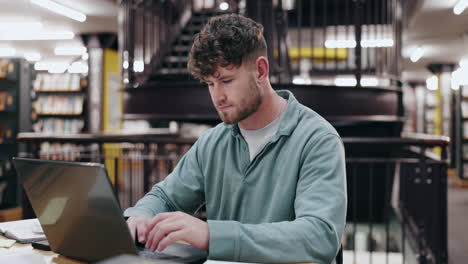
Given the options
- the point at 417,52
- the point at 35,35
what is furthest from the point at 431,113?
the point at 35,35

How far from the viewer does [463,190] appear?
9094mm

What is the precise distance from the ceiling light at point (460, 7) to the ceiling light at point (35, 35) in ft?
23.1

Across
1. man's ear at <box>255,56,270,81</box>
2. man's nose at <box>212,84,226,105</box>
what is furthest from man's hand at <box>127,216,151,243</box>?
man's ear at <box>255,56,270,81</box>

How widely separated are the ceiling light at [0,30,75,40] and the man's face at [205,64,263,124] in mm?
9001

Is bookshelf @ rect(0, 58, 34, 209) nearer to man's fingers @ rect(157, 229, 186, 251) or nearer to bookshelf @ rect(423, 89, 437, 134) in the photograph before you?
man's fingers @ rect(157, 229, 186, 251)

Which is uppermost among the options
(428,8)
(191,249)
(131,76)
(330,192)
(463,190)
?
(428,8)

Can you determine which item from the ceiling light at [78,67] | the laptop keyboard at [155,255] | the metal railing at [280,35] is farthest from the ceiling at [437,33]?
the ceiling light at [78,67]

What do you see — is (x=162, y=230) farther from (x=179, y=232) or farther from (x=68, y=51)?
(x=68, y=51)

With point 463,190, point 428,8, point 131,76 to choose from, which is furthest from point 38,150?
point 463,190

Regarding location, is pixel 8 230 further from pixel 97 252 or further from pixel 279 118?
pixel 279 118

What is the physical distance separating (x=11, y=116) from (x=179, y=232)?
5205 millimetres

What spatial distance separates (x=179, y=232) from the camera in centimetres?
96

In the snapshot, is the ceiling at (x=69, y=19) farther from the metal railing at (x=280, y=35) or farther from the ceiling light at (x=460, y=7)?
the ceiling light at (x=460, y=7)

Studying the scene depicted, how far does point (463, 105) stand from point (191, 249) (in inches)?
396
